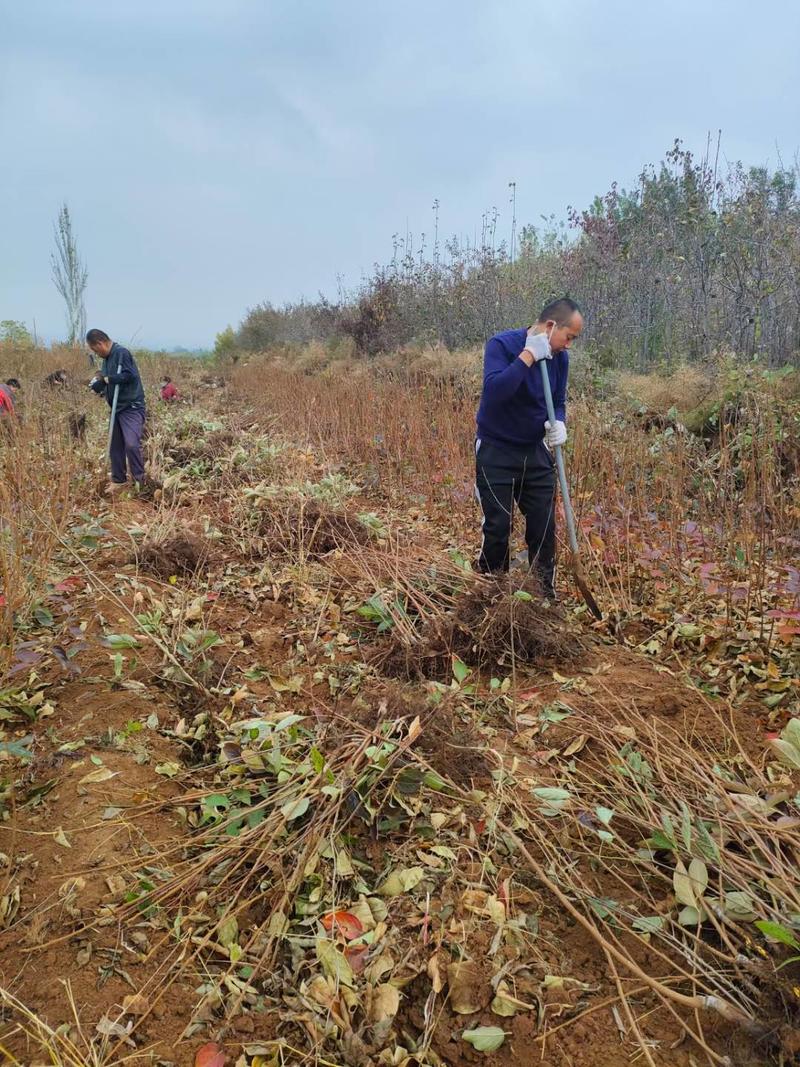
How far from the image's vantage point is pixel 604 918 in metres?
1.55

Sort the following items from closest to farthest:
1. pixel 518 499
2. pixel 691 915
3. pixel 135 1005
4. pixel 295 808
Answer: pixel 135 1005
pixel 691 915
pixel 295 808
pixel 518 499

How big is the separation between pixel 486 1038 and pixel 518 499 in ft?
7.62

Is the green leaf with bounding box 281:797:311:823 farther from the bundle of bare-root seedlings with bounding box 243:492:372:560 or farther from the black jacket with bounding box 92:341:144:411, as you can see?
the black jacket with bounding box 92:341:144:411

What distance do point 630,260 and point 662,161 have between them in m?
1.43

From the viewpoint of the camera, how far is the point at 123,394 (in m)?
5.89

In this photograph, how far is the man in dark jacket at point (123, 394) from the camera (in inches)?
229

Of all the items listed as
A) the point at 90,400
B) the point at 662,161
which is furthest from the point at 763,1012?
the point at 662,161

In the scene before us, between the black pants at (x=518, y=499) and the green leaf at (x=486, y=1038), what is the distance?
2.01 m

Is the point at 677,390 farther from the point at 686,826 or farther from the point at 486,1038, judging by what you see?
the point at 486,1038

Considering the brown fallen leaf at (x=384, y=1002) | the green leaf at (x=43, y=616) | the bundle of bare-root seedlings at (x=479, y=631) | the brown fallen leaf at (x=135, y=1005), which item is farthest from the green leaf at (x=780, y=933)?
the green leaf at (x=43, y=616)

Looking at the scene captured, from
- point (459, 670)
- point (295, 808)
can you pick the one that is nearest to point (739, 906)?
point (295, 808)

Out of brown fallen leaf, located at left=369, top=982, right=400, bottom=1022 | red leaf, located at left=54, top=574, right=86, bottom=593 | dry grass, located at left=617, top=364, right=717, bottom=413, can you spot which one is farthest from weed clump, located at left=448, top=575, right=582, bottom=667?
dry grass, located at left=617, top=364, right=717, bottom=413

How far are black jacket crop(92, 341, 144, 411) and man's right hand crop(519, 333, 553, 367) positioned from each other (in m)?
4.22

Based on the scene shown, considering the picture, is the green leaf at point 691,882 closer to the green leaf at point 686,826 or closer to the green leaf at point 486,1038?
the green leaf at point 686,826
